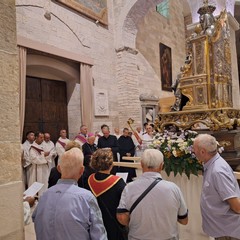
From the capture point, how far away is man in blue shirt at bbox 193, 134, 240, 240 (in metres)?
1.96

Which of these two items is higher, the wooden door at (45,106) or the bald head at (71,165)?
the wooden door at (45,106)

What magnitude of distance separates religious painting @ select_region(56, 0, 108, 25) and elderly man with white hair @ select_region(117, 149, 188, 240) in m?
6.94

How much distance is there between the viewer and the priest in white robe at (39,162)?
5840 millimetres

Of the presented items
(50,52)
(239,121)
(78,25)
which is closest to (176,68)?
(78,25)

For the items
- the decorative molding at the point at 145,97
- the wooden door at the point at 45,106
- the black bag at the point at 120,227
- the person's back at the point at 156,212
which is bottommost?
the black bag at the point at 120,227

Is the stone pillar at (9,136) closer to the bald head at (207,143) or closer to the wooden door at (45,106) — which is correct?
the bald head at (207,143)

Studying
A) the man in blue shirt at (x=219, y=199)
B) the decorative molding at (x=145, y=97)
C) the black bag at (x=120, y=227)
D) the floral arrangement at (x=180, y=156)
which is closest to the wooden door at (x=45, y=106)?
the decorative molding at (x=145, y=97)

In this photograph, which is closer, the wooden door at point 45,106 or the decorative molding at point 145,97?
the wooden door at point 45,106

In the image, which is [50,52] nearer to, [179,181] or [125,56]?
[125,56]

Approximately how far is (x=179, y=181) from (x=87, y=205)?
201 cm

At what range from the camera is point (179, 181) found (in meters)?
3.39

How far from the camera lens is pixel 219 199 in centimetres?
203

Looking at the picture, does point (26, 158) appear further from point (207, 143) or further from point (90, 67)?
point (207, 143)

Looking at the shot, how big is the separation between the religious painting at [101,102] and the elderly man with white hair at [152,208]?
6.62 metres
